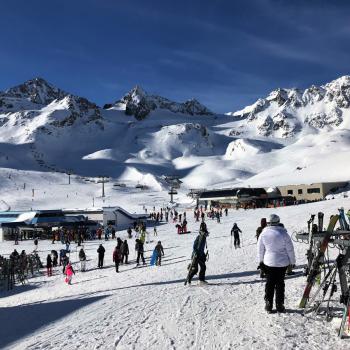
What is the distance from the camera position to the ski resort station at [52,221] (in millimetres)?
48688

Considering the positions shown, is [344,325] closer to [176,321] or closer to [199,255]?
[176,321]

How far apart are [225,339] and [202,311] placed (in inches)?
67.7

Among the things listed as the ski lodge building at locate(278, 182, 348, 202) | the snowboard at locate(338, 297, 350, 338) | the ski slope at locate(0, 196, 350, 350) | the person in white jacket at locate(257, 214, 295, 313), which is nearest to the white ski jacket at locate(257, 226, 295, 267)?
the person in white jacket at locate(257, 214, 295, 313)

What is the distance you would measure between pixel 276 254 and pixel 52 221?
1779 inches

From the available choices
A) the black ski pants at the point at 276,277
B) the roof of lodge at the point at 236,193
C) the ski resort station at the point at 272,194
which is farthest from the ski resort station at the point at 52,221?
the black ski pants at the point at 276,277

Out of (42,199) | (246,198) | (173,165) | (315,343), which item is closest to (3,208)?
(42,199)

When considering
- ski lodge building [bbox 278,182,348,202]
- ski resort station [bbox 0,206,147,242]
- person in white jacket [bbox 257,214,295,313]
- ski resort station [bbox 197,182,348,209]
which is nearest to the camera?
person in white jacket [bbox 257,214,295,313]

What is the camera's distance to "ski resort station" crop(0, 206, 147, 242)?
160 ft

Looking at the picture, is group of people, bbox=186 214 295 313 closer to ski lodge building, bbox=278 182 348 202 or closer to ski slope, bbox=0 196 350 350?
ski slope, bbox=0 196 350 350

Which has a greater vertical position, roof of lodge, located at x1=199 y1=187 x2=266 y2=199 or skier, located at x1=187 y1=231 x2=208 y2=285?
roof of lodge, located at x1=199 y1=187 x2=266 y2=199

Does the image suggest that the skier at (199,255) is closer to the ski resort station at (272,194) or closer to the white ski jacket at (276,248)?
the white ski jacket at (276,248)

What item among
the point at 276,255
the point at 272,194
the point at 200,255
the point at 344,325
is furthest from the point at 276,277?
the point at 272,194

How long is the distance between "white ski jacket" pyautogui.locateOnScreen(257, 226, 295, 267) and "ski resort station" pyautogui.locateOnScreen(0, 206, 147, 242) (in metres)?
42.6

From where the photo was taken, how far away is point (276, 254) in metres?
6.93
